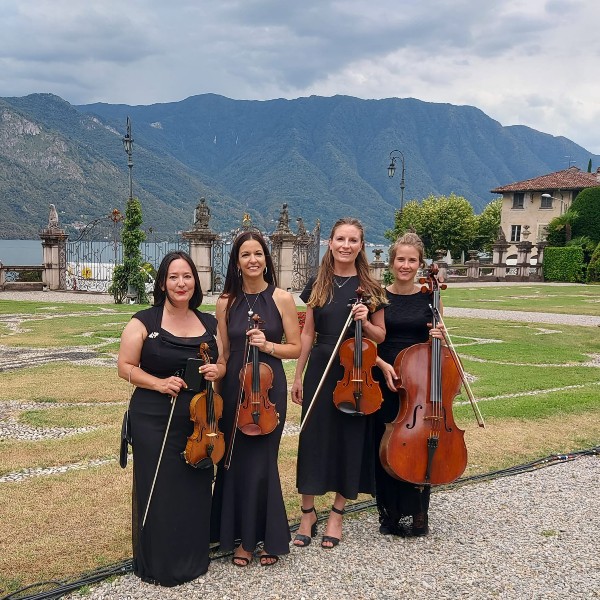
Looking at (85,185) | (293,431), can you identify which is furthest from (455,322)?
(85,185)

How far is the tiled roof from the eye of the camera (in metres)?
51.8

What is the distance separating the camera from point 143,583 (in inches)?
154

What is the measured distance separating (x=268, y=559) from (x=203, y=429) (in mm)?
1046

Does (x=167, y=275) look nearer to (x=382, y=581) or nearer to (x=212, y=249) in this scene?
(x=382, y=581)

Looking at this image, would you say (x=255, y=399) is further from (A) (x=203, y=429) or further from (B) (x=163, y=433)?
(B) (x=163, y=433)

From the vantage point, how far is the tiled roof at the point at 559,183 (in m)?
51.8

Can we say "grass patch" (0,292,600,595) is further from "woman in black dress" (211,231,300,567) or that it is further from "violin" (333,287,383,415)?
"violin" (333,287,383,415)

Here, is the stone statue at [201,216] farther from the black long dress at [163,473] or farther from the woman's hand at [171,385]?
the woman's hand at [171,385]

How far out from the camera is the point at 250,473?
418 cm

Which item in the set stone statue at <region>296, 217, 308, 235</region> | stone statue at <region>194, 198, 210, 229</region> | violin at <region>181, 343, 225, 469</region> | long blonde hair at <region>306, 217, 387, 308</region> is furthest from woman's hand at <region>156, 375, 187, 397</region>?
stone statue at <region>296, 217, 308, 235</region>

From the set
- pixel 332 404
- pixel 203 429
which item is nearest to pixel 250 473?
pixel 203 429

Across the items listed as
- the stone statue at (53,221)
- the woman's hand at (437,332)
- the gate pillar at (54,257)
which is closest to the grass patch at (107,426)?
the woman's hand at (437,332)

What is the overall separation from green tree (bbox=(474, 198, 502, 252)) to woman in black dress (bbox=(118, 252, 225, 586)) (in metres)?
59.0

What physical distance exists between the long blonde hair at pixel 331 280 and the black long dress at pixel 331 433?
0.17 ft
